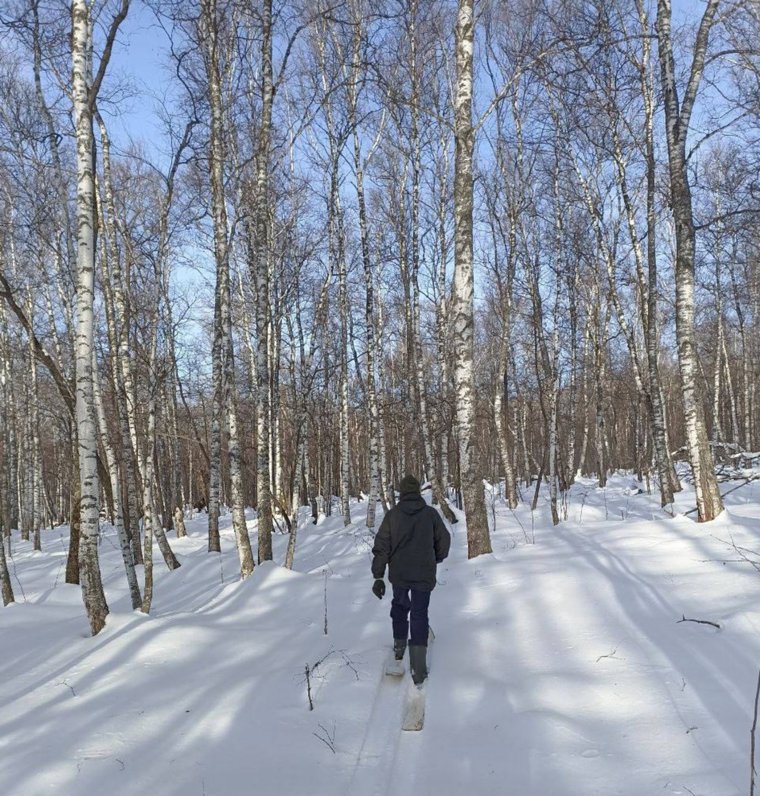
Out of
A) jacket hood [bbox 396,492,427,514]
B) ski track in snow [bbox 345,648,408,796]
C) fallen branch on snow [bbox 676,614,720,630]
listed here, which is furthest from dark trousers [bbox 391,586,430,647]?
fallen branch on snow [bbox 676,614,720,630]

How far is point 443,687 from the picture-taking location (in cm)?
459

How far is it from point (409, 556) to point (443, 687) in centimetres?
109

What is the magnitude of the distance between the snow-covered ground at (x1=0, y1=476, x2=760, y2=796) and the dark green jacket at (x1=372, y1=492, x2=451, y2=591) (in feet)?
2.64

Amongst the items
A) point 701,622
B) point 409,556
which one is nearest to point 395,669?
point 409,556

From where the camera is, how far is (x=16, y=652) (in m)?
5.91

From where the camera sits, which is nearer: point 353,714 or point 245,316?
point 353,714

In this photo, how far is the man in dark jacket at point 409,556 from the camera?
5094mm

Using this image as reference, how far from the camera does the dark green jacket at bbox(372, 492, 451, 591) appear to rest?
202 inches

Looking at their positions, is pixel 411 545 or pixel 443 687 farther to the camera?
pixel 411 545

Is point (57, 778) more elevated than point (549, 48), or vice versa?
point (549, 48)

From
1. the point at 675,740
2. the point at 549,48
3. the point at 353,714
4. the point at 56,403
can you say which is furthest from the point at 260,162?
the point at 56,403

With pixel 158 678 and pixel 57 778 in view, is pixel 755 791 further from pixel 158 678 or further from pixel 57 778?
pixel 158 678

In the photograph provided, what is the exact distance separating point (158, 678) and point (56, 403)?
2380 cm

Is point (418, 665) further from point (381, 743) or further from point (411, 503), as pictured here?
point (411, 503)
